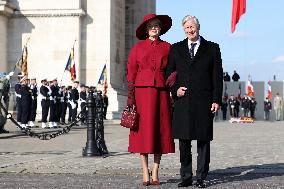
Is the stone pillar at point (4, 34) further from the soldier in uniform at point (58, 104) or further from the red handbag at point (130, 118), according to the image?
the red handbag at point (130, 118)

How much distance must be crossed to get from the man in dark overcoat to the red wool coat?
4.8 inches

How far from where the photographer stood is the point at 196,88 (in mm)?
7176

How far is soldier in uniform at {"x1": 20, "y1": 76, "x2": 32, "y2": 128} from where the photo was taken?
67.1 feet

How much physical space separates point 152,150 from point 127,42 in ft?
92.6

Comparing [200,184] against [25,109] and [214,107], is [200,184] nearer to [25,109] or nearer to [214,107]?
[214,107]

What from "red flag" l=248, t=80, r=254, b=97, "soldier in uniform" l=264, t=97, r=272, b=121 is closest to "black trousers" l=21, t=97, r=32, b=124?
"red flag" l=248, t=80, r=254, b=97

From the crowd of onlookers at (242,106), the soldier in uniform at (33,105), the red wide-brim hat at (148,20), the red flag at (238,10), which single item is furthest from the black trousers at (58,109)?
the red wide-brim hat at (148,20)

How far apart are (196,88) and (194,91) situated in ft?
0.13

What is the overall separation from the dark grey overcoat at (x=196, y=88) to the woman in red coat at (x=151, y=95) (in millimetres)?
129

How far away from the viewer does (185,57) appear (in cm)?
726

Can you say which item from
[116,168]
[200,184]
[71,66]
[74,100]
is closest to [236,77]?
[71,66]

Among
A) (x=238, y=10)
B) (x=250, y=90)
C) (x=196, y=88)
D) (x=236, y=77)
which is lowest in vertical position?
(x=196, y=88)

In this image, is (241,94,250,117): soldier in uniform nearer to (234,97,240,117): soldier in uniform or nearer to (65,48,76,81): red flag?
(234,97,240,117): soldier in uniform

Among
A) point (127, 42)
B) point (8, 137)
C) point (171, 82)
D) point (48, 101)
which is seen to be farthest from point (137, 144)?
point (127, 42)
